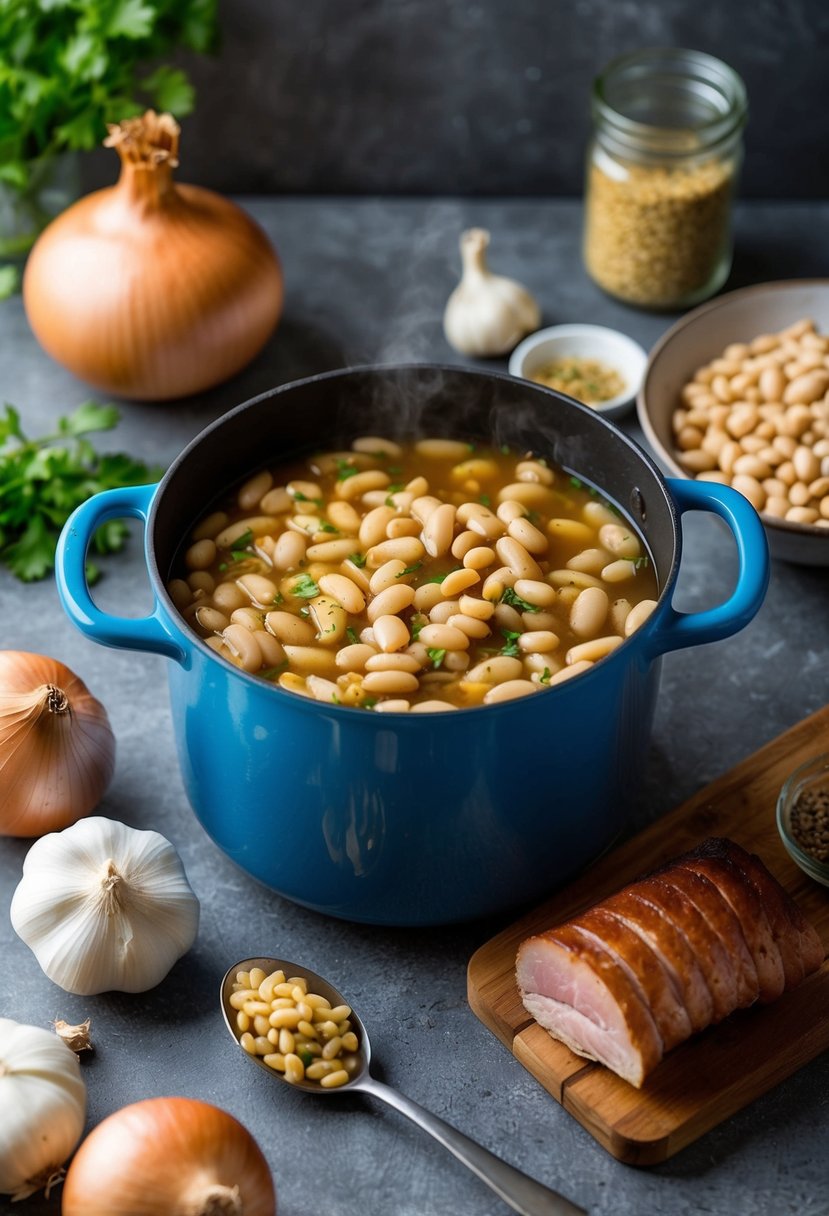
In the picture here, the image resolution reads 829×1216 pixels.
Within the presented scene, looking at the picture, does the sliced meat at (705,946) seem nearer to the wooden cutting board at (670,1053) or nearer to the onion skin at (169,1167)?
the wooden cutting board at (670,1053)

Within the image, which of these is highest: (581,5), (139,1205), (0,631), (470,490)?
(581,5)

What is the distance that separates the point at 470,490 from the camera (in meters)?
2.35

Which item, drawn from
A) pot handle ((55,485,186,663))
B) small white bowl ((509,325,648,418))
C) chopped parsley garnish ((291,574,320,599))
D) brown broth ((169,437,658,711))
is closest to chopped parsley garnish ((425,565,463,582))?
brown broth ((169,437,658,711))

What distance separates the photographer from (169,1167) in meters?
1.62

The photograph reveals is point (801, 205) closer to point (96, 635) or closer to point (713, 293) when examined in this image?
point (713, 293)

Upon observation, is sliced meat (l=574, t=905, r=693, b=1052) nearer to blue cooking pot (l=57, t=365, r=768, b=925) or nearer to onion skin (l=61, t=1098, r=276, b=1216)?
blue cooking pot (l=57, t=365, r=768, b=925)

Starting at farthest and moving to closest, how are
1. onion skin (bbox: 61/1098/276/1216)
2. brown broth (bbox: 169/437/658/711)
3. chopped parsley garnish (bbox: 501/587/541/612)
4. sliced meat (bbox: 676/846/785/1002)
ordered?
chopped parsley garnish (bbox: 501/587/541/612) < brown broth (bbox: 169/437/658/711) < sliced meat (bbox: 676/846/785/1002) < onion skin (bbox: 61/1098/276/1216)

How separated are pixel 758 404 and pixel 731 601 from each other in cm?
98

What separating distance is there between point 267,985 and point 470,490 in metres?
0.86

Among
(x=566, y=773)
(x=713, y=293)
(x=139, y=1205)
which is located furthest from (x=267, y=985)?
(x=713, y=293)

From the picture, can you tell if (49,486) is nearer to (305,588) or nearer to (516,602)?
(305,588)

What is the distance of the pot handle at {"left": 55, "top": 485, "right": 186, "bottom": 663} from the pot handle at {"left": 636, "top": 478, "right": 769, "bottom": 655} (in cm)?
64

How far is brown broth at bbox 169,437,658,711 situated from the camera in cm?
202

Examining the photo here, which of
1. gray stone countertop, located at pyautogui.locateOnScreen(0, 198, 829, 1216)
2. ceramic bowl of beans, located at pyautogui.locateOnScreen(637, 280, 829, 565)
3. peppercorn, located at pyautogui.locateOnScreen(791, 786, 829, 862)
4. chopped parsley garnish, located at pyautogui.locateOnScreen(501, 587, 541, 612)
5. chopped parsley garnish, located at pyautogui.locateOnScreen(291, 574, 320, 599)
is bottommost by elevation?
gray stone countertop, located at pyautogui.locateOnScreen(0, 198, 829, 1216)
